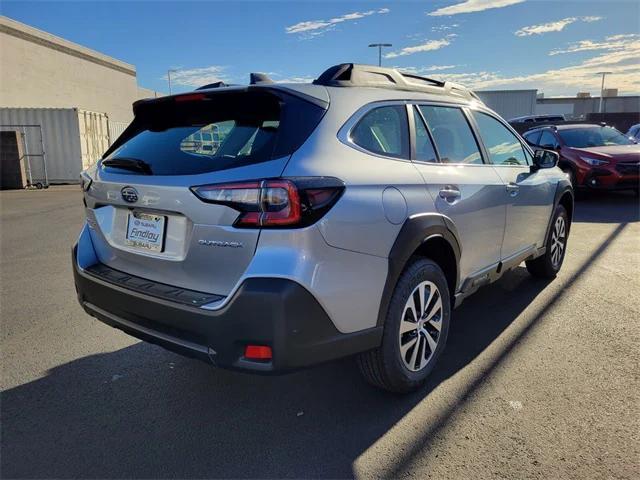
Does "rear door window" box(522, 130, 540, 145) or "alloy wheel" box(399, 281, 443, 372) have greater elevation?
"rear door window" box(522, 130, 540, 145)

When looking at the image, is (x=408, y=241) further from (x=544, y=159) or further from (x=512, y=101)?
(x=512, y=101)

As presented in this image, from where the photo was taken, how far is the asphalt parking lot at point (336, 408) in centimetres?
246

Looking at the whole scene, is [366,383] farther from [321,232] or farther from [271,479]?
[321,232]

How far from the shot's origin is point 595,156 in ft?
34.6

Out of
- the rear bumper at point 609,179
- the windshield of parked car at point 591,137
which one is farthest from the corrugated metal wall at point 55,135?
the rear bumper at point 609,179

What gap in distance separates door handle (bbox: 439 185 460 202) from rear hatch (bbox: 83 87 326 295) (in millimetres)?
1000

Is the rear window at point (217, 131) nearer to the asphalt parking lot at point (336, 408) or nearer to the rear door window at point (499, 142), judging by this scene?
the asphalt parking lot at point (336, 408)

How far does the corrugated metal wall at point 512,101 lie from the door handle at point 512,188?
3260 cm

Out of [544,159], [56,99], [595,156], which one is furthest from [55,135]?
[544,159]

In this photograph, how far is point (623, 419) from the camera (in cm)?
278

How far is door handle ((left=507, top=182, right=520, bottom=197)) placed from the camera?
397 cm

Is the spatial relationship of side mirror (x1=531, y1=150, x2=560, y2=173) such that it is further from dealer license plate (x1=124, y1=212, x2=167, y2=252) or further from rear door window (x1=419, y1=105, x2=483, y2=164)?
dealer license plate (x1=124, y1=212, x2=167, y2=252)

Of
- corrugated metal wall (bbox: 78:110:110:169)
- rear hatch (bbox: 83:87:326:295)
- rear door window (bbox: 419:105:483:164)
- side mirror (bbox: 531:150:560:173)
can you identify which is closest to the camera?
rear hatch (bbox: 83:87:326:295)

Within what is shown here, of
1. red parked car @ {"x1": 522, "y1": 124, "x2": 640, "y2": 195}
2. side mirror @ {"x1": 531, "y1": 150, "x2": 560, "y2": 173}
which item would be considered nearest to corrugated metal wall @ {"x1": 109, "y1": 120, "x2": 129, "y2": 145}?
red parked car @ {"x1": 522, "y1": 124, "x2": 640, "y2": 195}
